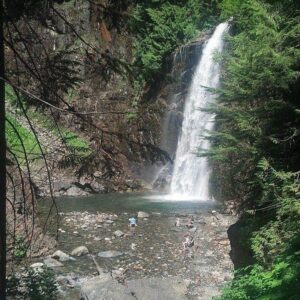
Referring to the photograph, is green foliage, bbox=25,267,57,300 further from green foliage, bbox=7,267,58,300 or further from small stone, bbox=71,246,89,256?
small stone, bbox=71,246,89,256

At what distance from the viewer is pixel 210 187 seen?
67.8 ft

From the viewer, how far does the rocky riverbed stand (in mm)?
9016

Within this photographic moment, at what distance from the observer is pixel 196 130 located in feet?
76.1

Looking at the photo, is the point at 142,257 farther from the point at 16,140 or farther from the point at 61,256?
the point at 16,140

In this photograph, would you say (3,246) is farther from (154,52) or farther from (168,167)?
(154,52)

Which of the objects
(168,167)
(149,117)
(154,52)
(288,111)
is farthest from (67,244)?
(154,52)

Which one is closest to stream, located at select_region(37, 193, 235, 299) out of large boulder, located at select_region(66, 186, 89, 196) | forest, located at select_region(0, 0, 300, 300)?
forest, located at select_region(0, 0, 300, 300)

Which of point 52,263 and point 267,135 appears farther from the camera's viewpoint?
point 52,263

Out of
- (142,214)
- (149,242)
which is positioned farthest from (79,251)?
(142,214)

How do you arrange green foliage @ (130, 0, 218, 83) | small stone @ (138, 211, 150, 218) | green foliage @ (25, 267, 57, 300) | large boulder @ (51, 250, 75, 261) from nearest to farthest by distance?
green foliage @ (25, 267, 57, 300) < large boulder @ (51, 250, 75, 261) < small stone @ (138, 211, 150, 218) < green foliage @ (130, 0, 218, 83)

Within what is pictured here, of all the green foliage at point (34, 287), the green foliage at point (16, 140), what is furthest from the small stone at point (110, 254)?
the green foliage at point (34, 287)

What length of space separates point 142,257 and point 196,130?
12073 millimetres

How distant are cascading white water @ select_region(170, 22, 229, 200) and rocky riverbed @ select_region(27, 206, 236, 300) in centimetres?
498

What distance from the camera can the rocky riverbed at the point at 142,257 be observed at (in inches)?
355
